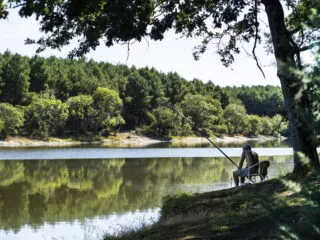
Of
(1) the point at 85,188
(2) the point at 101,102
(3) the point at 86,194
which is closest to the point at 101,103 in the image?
(2) the point at 101,102

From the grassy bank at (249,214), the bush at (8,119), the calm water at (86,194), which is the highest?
the bush at (8,119)

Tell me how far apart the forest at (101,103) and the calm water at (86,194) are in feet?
103

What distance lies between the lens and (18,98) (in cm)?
7925

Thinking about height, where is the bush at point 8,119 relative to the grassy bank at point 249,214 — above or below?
above

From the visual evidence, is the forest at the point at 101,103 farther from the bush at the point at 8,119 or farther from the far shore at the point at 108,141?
the far shore at the point at 108,141

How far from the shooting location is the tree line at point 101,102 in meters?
74.4

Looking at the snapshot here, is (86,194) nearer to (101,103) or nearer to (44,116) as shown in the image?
(44,116)

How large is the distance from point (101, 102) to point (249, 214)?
3083 inches

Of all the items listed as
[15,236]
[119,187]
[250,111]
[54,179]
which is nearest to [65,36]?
[15,236]

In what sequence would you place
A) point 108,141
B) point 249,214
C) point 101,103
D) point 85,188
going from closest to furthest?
point 249,214
point 85,188
point 108,141
point 101,103

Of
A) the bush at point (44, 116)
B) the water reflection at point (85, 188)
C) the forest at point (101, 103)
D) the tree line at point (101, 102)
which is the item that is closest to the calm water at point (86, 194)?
the water reflection at point (85, 188)

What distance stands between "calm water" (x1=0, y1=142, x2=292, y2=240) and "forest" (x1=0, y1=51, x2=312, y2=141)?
31.5m

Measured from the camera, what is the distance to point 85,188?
21.5 m

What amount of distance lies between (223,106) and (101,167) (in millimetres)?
92466
